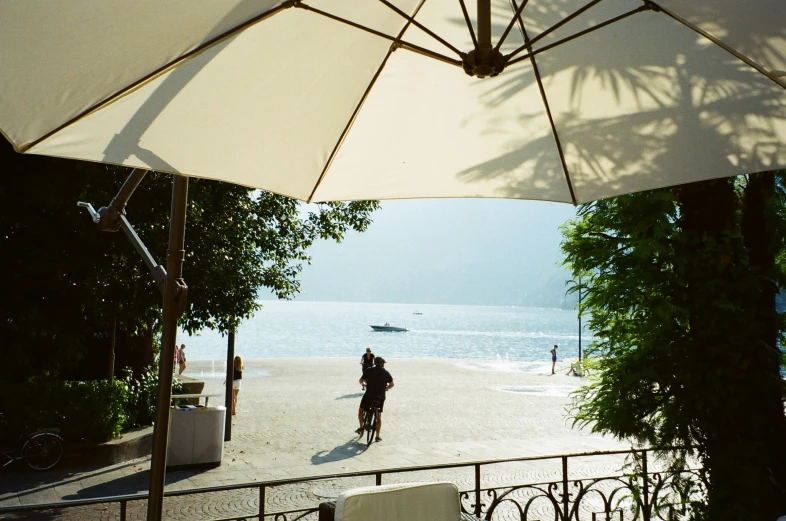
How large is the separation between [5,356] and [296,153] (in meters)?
11.9

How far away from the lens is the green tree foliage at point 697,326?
6105 millimetres

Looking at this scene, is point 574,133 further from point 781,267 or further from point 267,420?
point 267,420

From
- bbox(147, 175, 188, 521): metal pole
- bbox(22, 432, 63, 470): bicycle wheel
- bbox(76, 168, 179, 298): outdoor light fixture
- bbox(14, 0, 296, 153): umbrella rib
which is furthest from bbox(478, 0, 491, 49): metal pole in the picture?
bbox(22, 432, 63, 470): bicycle wheel

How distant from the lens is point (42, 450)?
12.5 metres

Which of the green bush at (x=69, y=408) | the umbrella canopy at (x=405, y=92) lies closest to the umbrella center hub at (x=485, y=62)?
the umbrella canopy at (x=405, y=92)

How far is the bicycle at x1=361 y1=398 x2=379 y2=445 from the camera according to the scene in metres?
16.2

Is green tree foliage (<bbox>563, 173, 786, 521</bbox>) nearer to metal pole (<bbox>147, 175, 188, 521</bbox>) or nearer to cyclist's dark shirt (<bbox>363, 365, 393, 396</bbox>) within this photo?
metal pole (<bbox>147, 175, 188, 521</bbox>)

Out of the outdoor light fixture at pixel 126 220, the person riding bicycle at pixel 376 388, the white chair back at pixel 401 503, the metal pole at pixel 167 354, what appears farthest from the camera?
the person riding bicycle at pixel 376 388

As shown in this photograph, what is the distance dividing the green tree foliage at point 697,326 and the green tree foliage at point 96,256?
794 centimetres

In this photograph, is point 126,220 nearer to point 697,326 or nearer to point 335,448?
point 697,326

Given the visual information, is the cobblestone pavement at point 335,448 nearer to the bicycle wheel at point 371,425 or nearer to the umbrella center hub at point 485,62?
the bicycle wheel at point 371,425

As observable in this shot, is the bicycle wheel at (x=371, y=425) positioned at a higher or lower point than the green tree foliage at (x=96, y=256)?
lower

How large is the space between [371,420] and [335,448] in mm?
1374

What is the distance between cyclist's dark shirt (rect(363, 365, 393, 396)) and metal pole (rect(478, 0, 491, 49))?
13.9m
